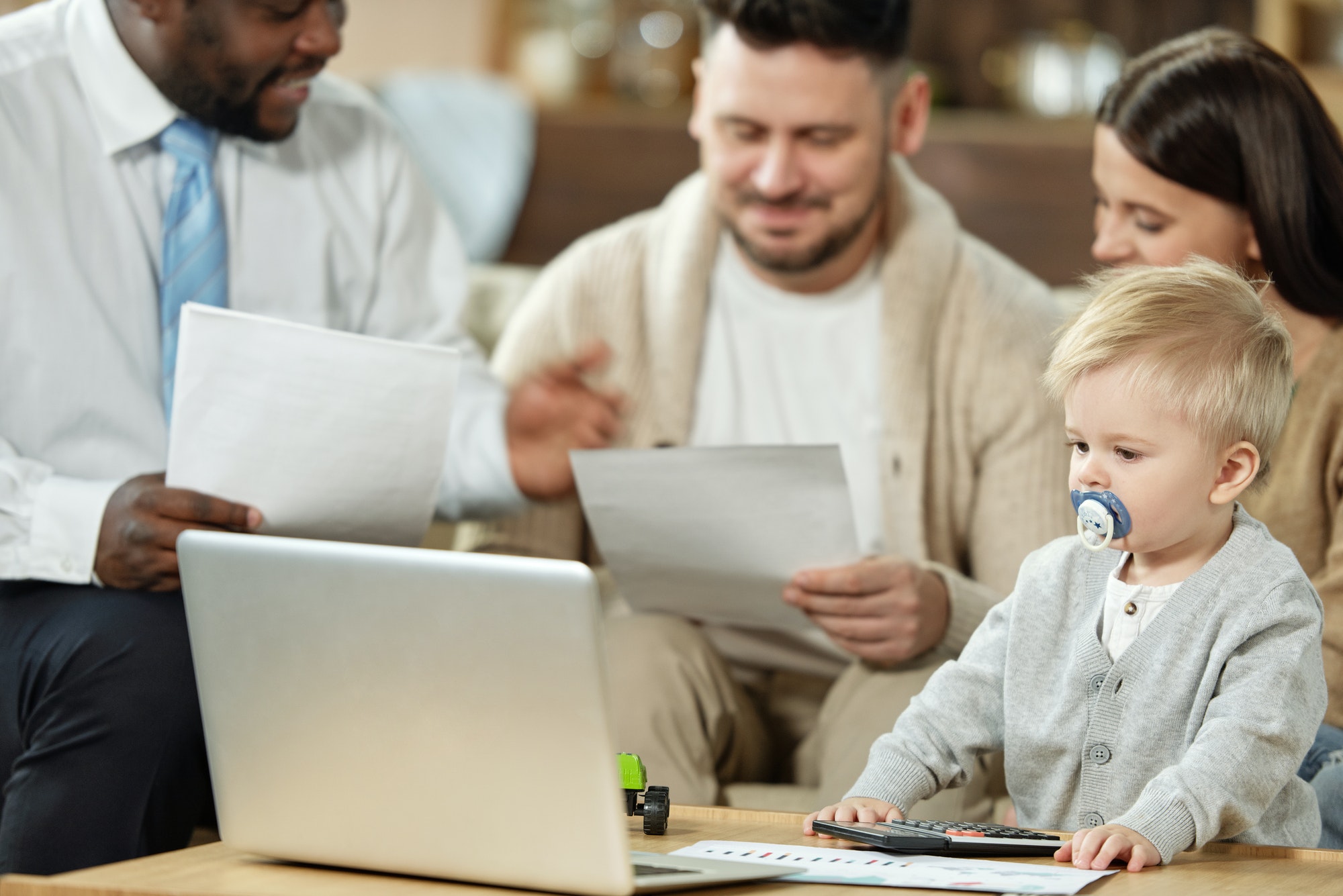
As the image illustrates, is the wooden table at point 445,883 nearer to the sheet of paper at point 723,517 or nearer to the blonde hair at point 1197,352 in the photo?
the blonde hair at point 1197,352

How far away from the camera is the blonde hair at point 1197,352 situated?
2.99ft

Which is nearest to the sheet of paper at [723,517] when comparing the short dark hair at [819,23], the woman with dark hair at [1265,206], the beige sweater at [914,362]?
the beige sweater at [914,362]

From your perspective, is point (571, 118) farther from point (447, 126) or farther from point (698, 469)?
point (698, 469)

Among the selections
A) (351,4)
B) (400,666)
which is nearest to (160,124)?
(400,666)

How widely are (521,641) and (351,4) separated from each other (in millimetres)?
2481

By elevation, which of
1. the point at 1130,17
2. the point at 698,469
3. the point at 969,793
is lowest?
the point at 969,793

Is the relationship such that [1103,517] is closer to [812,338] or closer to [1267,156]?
[1267,156]

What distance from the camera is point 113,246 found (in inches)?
53.6

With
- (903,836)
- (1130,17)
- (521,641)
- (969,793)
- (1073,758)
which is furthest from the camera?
(1130,17)

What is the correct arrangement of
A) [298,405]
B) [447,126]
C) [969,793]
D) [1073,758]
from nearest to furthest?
1. [1073,758]
2. [298,405]
3. [969,793]
4. [447,126]

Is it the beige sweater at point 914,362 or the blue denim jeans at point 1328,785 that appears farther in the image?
the beige sweater at point 914,362

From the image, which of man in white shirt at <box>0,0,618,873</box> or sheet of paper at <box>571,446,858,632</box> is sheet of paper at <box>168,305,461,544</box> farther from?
sheet of paper at <box>571,446,858,632</box>

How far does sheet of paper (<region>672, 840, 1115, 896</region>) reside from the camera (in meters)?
0.76

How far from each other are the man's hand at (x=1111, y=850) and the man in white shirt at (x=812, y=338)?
0.61 meters
